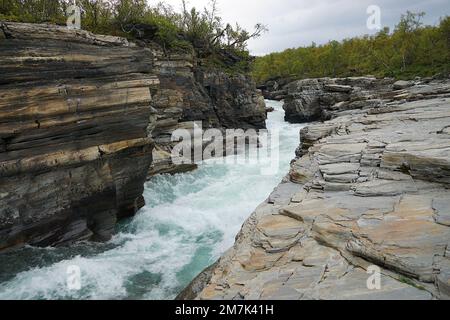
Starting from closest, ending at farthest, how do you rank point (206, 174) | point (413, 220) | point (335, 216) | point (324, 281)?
point (324, 281), point (413, 220), point (335, 216), point (206, 174)

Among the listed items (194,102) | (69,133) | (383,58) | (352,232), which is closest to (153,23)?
(194,102)

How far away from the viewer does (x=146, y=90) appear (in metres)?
12.0

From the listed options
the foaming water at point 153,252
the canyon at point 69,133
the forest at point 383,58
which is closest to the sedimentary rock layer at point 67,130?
the canyon at point 69,133

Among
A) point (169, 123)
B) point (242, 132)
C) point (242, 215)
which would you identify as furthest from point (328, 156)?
point (242, 132)

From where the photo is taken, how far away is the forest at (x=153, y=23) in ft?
54.8

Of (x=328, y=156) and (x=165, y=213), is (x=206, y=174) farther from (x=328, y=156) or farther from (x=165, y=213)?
(x=328, y=156)

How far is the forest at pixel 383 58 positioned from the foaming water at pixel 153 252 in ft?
67.5

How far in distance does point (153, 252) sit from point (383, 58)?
2254 inches

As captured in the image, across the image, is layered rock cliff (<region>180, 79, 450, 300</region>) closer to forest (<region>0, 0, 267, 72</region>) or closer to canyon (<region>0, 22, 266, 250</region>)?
canyon (<region>0, 22, 266, 250</region>)

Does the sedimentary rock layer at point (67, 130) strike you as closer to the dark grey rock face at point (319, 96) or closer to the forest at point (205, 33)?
the forest at point (205, 33)

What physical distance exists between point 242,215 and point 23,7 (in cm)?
1453

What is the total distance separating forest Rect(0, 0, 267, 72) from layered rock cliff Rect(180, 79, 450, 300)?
40.7ft

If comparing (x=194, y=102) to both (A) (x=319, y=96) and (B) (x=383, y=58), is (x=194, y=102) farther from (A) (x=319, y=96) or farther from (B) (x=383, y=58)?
(B) (x=383, y=58)
